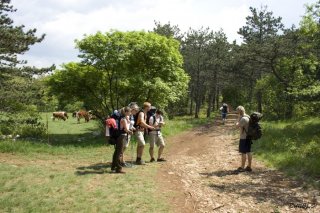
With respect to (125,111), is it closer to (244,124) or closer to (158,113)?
(158,113)

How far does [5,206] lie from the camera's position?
14.8 feet

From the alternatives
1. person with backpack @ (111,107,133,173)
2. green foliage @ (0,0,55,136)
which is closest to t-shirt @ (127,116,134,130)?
person with backpack @ (111,107,133,173)

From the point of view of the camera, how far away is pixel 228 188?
19.1ft

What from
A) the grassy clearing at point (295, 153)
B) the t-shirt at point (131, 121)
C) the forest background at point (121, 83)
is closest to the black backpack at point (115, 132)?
the t-shirt at point (131, 121)

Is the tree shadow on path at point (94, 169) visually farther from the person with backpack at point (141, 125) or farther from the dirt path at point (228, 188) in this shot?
the dirt path at point (228, 188)

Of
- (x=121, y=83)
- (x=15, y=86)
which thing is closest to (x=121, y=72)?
(x=121, y=83)

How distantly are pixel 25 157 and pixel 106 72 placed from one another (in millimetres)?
7597

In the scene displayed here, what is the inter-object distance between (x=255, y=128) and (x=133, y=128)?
12.0 ft

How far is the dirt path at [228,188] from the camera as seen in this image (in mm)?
4777

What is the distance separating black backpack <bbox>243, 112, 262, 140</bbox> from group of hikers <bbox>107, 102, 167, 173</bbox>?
2759 mm

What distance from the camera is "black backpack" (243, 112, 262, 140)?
21.9ft

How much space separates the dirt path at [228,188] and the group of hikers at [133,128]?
1.11m

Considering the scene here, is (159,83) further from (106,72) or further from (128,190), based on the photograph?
→ (128,190)

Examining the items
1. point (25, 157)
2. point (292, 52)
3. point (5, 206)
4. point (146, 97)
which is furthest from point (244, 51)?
point (5, 206)
